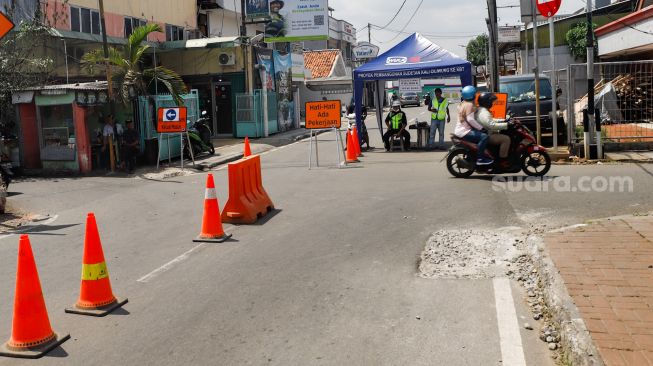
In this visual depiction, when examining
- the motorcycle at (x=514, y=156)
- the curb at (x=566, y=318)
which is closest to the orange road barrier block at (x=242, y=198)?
the curb at (x=566, y=318)

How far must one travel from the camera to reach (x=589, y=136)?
578 inches

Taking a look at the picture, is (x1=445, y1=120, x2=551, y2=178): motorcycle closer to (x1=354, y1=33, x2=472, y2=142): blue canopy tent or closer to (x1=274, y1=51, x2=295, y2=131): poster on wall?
(x1=354, y1=33, x2=472, y2=142): blue canopy tent

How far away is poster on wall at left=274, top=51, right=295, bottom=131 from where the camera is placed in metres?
31.9

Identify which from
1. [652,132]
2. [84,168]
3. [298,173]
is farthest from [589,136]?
[84,168]

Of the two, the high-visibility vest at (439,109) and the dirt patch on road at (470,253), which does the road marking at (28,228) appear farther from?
the high-visibility vest at (439,109)

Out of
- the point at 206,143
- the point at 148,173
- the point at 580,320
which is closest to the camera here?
the point at 580,320

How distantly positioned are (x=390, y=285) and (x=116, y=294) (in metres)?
2.65

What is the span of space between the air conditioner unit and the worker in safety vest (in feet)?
31.9

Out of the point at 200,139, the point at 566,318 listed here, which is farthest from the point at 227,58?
the point at 566,318

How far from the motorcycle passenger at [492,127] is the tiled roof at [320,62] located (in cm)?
4131

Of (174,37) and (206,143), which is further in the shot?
(174,37)

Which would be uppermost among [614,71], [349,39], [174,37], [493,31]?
[349,39]

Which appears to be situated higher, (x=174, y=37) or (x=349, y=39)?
(x=349, y=39)

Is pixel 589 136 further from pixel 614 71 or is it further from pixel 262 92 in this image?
pixel 262 92
